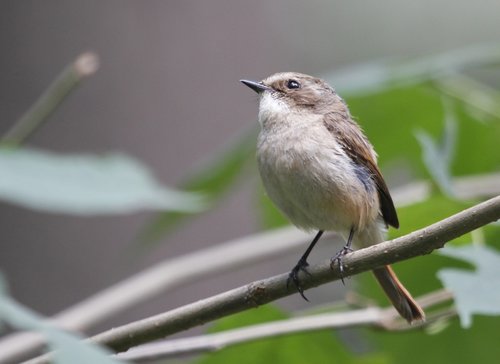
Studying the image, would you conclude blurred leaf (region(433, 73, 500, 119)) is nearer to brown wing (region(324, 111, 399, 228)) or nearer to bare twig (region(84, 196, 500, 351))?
brown wing (region(324, 111, 399, 228))

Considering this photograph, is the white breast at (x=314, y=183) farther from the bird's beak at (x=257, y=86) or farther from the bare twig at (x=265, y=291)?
the bare twig at (x=265, y=291)

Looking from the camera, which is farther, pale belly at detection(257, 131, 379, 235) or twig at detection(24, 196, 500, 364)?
pale belly at detection(257, 131, 379, 235)

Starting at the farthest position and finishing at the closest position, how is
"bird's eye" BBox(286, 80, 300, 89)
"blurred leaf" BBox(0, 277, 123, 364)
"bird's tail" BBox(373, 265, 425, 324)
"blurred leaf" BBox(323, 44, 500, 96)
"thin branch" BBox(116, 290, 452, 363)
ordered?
"bird's eye" BBox(286, 80, 300, 89) < "blurred leaf" BBox(323, 44, 500, 96) < "bird's tail" BBox(373, 265, 425, 324) < "thin branch" BBox(116, 290, 452, 363) < "blurred leaf" BBox(0, 277, 123, 364)

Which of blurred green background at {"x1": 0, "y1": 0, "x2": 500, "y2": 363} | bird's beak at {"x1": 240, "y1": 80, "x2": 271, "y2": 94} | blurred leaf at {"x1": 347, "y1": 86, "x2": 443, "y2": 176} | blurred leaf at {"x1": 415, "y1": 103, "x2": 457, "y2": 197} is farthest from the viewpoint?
blurred green background at {"x1": 0, "y1": 0, "x2": 500, "y2": 363}

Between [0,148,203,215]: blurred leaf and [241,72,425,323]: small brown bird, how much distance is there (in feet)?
5.26

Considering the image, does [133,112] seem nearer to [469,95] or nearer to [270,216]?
[270,216]

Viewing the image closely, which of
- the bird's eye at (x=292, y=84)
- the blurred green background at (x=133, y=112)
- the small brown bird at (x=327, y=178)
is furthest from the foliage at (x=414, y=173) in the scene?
the blurred green background at (x=133, y=112)

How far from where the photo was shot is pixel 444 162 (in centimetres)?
290

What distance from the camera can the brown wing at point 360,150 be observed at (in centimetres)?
389

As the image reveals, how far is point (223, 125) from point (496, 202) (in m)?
5.84


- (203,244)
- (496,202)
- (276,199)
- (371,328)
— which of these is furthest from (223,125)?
(496,202)

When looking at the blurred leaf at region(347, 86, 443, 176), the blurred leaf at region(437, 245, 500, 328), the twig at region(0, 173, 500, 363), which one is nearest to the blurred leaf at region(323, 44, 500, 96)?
the blurred leaf at region(347, 86, 443, 176)

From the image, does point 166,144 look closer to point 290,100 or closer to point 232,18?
point 232,18

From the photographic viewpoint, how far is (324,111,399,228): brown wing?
389cm
